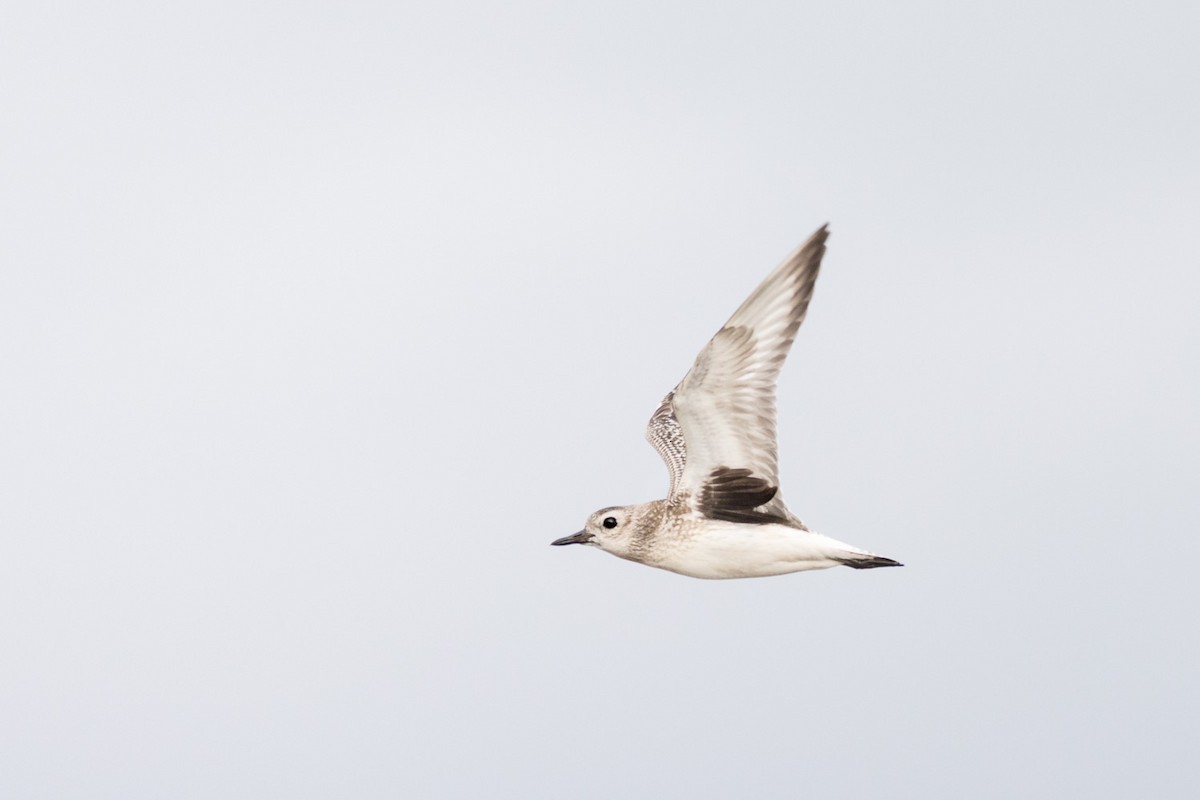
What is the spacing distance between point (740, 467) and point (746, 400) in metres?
0.92

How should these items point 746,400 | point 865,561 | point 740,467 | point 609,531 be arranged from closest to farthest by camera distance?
point 865,561, point 746,400, point 740,467, point 609,531

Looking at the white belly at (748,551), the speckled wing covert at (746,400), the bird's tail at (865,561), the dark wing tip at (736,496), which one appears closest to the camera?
the bird's tail at (865,561)

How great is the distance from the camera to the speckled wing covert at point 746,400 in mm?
23109

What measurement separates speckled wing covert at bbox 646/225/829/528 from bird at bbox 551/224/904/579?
13 mm

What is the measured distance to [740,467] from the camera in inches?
930

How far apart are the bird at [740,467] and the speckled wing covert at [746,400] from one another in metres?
0.01

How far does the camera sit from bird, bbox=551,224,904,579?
23.1 m

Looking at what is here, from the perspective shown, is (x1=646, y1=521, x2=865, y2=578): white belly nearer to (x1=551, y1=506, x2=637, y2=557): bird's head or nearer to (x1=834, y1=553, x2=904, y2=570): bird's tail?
(x1=834, y1=553, x2=904, y2=570): bird's tail

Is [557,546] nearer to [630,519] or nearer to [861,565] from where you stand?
[630,519]

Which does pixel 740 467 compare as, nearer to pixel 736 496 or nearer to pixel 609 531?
pixel 736 496

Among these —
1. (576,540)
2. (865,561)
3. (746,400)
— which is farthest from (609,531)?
(865,561)

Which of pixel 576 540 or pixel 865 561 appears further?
pixel 576 540

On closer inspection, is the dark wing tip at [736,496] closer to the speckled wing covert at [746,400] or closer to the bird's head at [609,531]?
the speckled wing covert at [746,400]

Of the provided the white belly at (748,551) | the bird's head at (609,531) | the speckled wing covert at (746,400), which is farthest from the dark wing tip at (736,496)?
the bird's head at (609,531)
